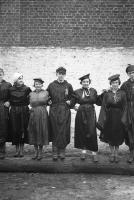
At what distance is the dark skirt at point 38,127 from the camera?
24.7 feet

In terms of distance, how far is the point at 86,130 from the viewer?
7.64 m

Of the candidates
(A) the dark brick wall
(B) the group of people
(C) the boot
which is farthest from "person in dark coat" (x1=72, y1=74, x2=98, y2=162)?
(A) the dark brick wall

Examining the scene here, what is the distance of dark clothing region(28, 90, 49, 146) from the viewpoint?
7.55m

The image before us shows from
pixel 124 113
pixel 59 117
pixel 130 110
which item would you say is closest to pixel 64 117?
pixel 59 117

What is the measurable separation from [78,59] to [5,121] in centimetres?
430

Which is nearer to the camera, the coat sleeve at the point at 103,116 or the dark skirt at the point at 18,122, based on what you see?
the coat sleeve at the point at 103,116

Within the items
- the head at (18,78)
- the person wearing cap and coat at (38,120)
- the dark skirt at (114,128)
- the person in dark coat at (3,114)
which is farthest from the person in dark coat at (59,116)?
the person in dark coat at (3,114)

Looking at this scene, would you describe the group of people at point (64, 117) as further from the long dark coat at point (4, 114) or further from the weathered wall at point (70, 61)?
the weathered wall at point (70, 61)

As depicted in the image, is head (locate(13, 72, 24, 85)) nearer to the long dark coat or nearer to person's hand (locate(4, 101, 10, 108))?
the long dark coat

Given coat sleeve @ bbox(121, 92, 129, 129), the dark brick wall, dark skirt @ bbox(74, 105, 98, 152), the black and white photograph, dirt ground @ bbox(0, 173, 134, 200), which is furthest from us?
the dark brick wall

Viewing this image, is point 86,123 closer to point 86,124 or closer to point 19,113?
point 86,124

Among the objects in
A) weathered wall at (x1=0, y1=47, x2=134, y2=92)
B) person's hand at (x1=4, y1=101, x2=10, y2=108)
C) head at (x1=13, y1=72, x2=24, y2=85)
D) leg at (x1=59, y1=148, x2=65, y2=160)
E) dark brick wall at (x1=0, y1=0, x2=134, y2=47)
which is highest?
dark brick wall at (x1=0, y1=0, x2=134, y2=47)

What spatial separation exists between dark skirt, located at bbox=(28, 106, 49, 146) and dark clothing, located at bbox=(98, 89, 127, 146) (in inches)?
43.1

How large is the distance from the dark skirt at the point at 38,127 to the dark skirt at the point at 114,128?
120 cm
